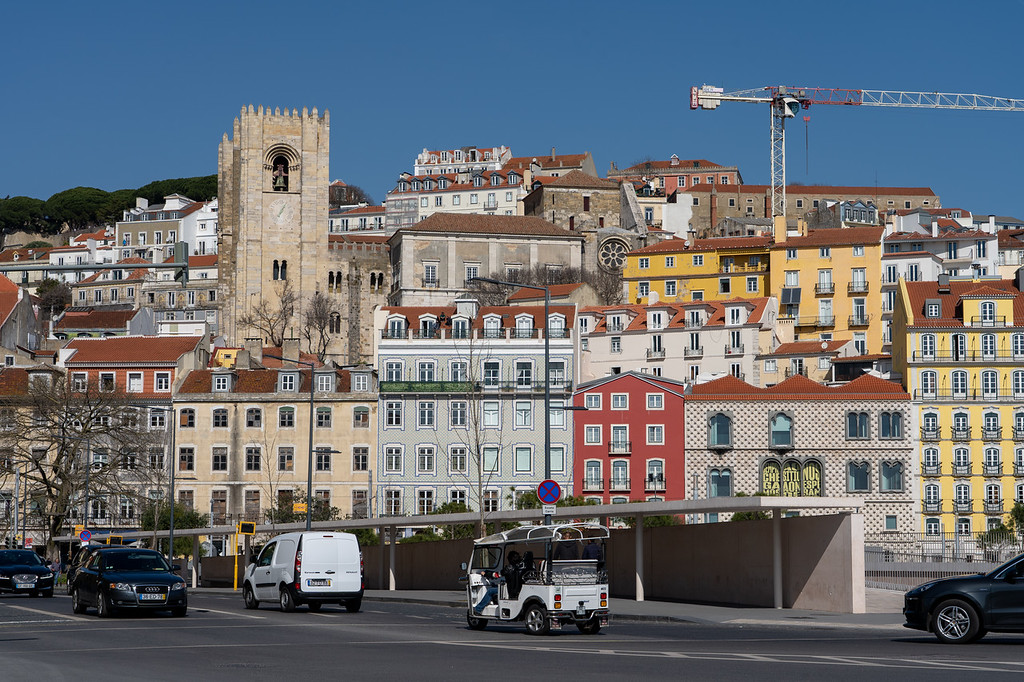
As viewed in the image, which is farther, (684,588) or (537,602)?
(684,588)

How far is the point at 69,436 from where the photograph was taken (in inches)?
2781

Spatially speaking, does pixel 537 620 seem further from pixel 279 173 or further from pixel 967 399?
pixel 279 173

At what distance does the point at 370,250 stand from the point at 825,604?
121 metres

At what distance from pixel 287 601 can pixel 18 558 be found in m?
15.5

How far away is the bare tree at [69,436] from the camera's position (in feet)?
227

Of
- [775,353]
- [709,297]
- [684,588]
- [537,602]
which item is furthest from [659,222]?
[537,602]

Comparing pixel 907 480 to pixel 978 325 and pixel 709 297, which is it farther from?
pixel 709 297

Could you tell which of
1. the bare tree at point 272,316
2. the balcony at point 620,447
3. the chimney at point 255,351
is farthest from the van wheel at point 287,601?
the bare tree at point 272,316

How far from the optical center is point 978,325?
8156 centimetres

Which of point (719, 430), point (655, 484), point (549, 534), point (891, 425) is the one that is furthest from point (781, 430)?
point (549, 534)

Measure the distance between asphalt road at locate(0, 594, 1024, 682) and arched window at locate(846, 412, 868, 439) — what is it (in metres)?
49.7

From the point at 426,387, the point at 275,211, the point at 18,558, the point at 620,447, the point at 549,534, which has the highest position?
the point at 275,211

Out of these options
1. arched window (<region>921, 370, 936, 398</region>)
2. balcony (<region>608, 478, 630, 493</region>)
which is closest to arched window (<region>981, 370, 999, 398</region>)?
arched window (<region>921, 370, 936, 398</region>)

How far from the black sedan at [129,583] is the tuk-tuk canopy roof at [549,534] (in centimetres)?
735
